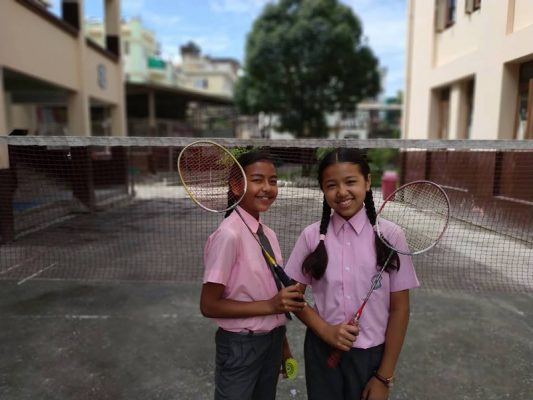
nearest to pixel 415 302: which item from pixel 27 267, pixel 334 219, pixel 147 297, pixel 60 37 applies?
pixel 147 297

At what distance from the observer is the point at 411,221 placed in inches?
80.9

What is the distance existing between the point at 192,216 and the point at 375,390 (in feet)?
7.68

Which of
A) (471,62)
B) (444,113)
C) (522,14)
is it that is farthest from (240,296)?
(444,113)

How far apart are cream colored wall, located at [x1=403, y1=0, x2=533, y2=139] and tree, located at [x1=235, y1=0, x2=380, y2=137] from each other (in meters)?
10.2

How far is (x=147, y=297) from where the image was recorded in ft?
15.0

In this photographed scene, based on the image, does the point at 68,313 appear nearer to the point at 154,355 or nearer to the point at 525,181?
the point at 154,355

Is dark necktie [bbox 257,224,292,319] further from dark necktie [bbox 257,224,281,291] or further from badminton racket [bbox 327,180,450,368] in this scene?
badminton racket [bbox 327,180,450,368]

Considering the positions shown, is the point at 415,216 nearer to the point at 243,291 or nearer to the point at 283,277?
the point at 283,277

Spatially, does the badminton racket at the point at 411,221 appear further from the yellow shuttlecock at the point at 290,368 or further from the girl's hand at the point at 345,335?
the yellow shuttlecock at the point at 290,368

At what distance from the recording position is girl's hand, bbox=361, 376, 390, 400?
1665mm

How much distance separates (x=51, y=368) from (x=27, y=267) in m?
2.44

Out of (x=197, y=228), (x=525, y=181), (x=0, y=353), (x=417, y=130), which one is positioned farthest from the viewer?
(x=417, y=130)

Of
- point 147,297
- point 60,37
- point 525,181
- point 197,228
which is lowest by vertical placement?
point 147,297

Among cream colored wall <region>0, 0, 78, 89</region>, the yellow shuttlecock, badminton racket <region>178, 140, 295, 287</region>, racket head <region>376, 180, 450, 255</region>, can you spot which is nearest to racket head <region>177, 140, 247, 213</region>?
badminton racket <region>178, 140, 295, 287</region>
